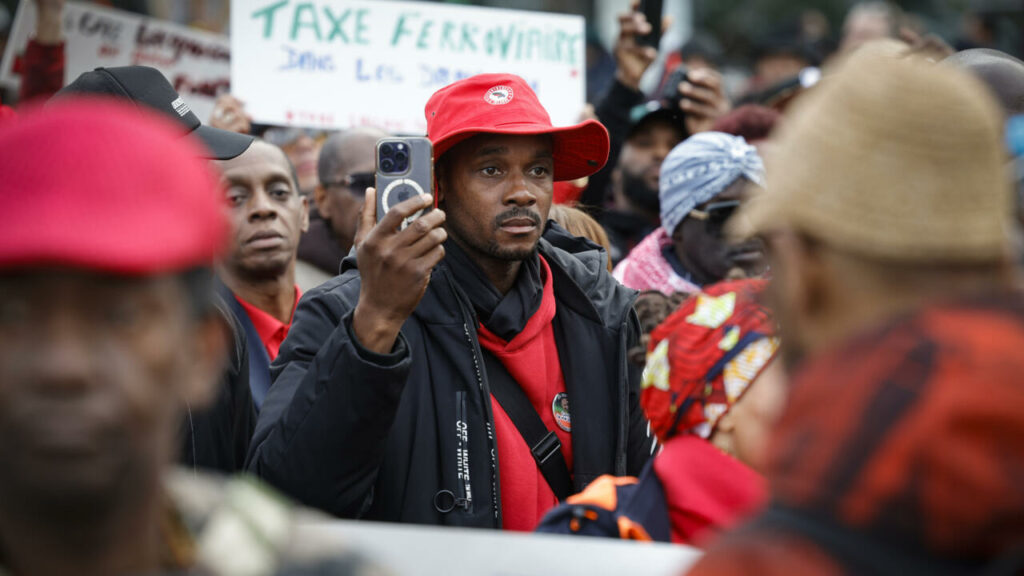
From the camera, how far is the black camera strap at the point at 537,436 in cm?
323

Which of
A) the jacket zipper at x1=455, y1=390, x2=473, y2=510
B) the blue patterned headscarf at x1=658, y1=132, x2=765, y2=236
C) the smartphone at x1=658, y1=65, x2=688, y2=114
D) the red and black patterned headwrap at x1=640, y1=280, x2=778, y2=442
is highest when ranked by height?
the smartphone at x1=658, y1=65, x2=688, y2=114

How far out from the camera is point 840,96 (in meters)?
1.44

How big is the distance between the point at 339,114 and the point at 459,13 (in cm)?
80

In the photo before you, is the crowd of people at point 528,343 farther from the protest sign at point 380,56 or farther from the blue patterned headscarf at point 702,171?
the protest sign at point 380,56

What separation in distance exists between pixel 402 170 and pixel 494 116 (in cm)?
46

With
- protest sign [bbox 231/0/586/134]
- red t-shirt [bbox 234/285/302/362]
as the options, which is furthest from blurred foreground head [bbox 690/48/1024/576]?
protest sign [bbox 231/0/586/134]

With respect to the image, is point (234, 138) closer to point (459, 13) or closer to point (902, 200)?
point (459, 13)

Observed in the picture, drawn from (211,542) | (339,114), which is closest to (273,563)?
(211,542)

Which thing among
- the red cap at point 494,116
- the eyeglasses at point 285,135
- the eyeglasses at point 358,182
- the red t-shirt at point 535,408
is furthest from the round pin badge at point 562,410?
the eyeglasses at point 285,135

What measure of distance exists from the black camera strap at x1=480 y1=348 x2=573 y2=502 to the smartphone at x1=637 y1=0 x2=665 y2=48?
8.82 feet

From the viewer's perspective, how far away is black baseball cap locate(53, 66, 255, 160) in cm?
368

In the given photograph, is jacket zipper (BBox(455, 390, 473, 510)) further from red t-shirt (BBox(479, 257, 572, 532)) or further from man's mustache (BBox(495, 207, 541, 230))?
man's mustache (BBox(495, 207, 541, 230))

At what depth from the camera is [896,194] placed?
1369mm

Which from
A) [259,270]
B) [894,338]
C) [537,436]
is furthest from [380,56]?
[894,338]
